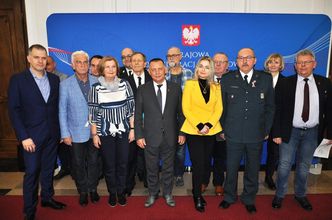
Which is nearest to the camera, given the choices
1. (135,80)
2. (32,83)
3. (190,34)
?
(32,83)

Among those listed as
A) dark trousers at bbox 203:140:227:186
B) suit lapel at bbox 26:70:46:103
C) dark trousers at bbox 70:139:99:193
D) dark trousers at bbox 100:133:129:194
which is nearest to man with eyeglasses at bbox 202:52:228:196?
dark trousers at bbox 203:140:227:186

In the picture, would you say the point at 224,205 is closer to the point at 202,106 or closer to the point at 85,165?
the point at 202,106

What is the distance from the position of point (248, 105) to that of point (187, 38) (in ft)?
5.44

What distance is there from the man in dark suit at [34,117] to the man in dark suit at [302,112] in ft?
8.07

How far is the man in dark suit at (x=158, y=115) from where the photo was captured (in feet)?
9.53

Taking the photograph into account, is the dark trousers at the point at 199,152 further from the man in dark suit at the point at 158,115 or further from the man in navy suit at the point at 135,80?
the man in navy suit at the point at 135,80

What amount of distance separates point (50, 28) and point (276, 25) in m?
3.36

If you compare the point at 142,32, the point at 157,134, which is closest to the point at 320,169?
the point at 157,134

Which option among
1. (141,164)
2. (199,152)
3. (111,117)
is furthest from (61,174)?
(199,152)

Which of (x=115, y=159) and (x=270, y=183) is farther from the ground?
(x=115, y=159)

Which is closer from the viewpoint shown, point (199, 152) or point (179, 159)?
point (199, 152)

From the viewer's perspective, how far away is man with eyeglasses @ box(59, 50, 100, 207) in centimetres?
291

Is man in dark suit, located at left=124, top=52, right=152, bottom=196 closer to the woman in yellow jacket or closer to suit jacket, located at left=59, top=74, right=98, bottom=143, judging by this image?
suit jacket, located at left=59, top=74, right=98, bottom=143

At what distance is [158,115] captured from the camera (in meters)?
2.91
